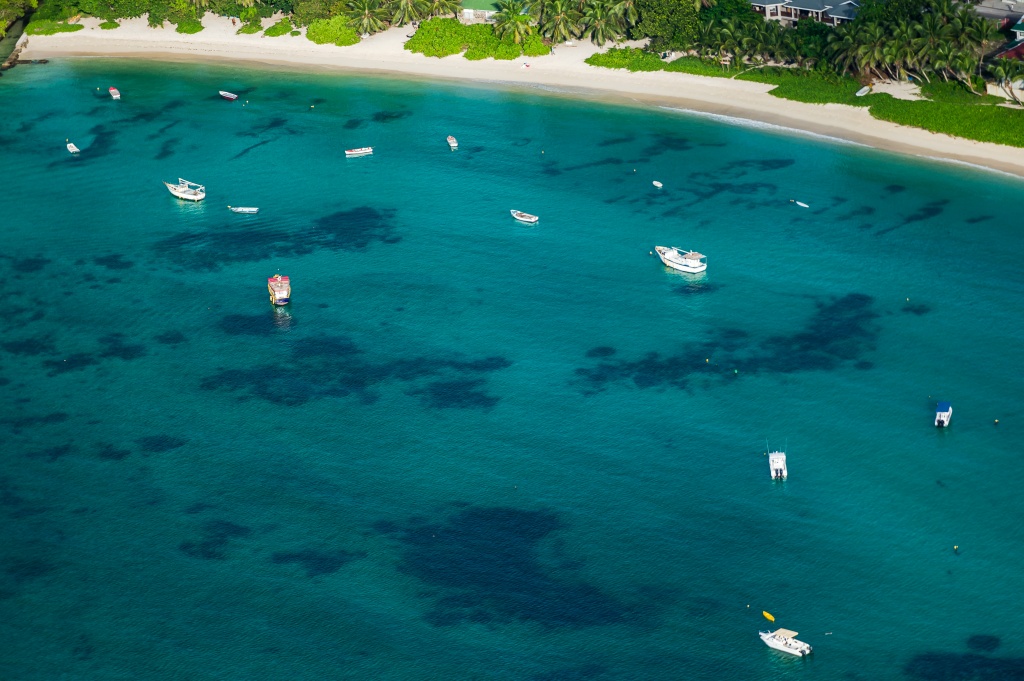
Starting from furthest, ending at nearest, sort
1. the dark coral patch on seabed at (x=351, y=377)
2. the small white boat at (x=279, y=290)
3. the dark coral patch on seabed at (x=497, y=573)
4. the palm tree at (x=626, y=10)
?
1. the palm tree at (x=626, y=10)
2. the small white boat at (x=279, y=290)
3. the dark coral patch on seabed at (x=351, y=377)
4. the dark coral patch on seabed at (x=497, y=573)

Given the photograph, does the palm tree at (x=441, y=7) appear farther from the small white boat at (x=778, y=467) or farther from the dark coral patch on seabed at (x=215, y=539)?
the dark coral patch on seabed at (x=215, y=539)

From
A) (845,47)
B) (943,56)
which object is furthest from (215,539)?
(943,56)

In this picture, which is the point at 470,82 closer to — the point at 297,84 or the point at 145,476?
the point at 297,84

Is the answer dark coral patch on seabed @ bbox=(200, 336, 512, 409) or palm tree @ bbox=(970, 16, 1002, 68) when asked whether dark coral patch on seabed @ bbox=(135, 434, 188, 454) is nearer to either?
dark coral patch on seabed @ bbox=(200, 336, 512, 409)

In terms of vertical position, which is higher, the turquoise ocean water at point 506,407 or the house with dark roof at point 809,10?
the house with dark roof at point 809,10

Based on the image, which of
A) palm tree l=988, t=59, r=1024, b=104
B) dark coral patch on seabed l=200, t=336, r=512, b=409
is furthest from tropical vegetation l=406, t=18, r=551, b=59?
dark coral patch on seabed l=200, t=336, r=512, b=409

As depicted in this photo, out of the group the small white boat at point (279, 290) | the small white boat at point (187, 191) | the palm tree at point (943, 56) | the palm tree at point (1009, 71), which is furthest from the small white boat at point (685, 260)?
the small white boat at point (187, 191)

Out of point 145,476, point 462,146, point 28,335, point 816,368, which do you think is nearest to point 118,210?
point 28,335
